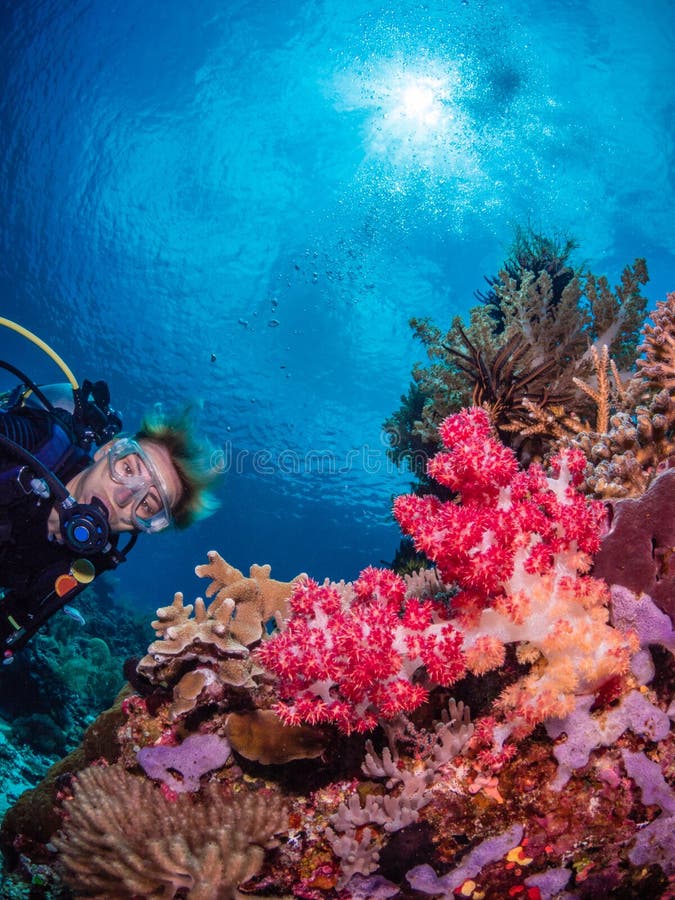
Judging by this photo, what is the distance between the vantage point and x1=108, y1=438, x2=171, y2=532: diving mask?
15.0ft

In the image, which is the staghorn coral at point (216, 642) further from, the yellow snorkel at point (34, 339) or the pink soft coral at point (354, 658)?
the yellow snorkel at point (34, 339)

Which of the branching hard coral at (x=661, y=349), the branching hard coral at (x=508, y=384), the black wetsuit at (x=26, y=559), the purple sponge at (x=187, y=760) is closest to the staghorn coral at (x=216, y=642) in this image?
the purple sponge at (x=187, y=760)

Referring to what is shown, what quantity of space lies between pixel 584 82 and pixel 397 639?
26599 millimetres

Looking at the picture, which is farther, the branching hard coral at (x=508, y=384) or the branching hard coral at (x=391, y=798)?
the branching hard coral at (x=508, y=384)

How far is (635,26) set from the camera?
17781 millimetres

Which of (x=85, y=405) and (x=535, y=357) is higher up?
(x=535, y=357)

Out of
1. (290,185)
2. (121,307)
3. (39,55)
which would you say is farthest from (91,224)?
(290,185)

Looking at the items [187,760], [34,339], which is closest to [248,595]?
[187,760]

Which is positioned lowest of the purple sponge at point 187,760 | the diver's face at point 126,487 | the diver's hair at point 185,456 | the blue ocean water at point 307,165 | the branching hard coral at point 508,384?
the purple sponge at point 187,760

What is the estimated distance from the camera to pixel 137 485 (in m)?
4.62

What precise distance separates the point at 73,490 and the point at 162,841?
134 inches

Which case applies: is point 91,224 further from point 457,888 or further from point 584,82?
point 457,888

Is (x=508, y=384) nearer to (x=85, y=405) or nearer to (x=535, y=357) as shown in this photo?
(x=535, y=357)

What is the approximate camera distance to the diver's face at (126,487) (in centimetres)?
455
